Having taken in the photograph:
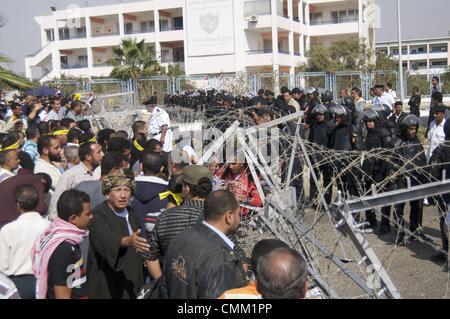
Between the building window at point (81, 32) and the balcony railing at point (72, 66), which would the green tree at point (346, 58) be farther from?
the balcony railing at point (72, 66)

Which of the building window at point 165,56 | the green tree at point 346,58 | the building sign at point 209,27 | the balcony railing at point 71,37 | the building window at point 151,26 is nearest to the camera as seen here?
the green tree at point 346,58

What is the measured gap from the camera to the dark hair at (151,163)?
4.55m

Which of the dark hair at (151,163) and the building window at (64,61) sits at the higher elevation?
the building window at (64,61)

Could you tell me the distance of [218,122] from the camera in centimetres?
673

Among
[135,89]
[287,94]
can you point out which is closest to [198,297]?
[287,94]

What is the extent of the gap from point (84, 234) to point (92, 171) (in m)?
1.80

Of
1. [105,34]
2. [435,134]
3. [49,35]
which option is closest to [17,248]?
[435,134]

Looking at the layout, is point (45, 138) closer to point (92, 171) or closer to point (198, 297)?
point (92, 171)

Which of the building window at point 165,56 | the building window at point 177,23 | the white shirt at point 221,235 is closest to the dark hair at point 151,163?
the white shirt at point 221,235

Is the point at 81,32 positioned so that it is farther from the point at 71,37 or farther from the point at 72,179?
the point at 72,179

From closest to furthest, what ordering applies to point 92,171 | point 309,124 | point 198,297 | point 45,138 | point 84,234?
point 198,297
point 84,234
point 92,171
point 45,138
point 309,124

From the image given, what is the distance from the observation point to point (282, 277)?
7.26ft

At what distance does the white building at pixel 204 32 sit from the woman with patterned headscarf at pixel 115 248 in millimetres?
34825

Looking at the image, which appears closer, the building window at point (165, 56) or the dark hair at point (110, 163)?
the dark hair at point (110, 163)
